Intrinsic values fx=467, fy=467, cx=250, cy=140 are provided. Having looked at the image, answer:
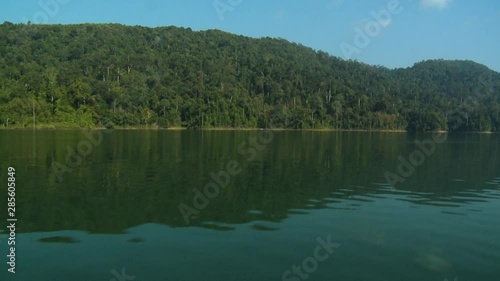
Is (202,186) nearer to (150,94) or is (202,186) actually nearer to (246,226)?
(246,226)

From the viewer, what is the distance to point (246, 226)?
16453 millimetres

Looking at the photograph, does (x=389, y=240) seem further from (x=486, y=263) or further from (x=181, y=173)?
(x=181, y=173)

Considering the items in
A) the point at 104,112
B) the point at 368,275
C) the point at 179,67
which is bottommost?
the point at 368,275

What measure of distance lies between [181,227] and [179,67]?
560ft

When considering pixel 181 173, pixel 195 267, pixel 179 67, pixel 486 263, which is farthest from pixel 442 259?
pixel 179 67

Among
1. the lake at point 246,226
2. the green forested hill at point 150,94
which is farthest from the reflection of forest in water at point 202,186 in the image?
the green forested hill at point 150,94

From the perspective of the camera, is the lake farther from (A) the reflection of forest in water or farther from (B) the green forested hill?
(B) the green forested hill

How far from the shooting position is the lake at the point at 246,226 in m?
12.1

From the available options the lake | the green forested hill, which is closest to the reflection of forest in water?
the lake

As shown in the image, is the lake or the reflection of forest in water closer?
the lake

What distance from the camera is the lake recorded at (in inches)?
476

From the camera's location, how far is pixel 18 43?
165375 millimetres

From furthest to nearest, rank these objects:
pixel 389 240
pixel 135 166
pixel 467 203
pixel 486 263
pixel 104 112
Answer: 1. pixel 104 112
2. pixel 135 166
3. pixel 467 203
4. pixel 389 240
5. pixel 486 263

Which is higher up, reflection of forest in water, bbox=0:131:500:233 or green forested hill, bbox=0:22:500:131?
green forested hill, bbox=0:22:500:131
